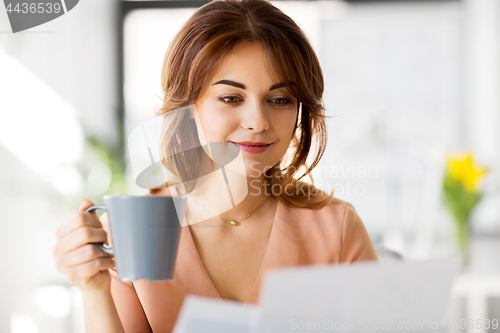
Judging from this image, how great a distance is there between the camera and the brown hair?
851 millimetres

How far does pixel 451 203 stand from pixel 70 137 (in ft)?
6.11

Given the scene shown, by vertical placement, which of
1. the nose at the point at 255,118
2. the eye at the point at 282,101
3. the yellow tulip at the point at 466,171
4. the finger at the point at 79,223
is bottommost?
the yellow tulip at the point at 466,171

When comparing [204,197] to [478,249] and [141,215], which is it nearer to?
[141,215]

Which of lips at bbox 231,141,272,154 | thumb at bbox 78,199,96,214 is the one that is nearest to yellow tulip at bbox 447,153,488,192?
lips at bbox 231,141,272,154

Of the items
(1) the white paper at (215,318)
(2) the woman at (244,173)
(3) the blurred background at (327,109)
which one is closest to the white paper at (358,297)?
(1) the white paper at (215,318)

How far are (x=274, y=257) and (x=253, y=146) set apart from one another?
0.81ft

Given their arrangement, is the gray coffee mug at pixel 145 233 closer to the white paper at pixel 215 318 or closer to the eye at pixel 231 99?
the white paper at pixel 215 318

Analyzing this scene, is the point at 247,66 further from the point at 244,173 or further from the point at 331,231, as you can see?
the point at 331,231

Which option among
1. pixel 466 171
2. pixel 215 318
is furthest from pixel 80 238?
pixel 466 171

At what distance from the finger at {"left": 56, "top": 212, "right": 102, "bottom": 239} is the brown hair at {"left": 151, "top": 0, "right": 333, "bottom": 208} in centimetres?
37

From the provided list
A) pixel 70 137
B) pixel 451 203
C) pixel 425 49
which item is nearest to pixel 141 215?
pixel 451 203

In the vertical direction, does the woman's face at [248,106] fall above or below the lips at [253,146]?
above

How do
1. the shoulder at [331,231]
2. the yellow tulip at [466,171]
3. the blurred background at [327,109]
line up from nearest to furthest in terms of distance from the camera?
the shoulder at [331,231] → the yellow tulip at [466,171] → the blurred background at [327,109]

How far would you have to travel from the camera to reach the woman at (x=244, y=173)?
84cm
